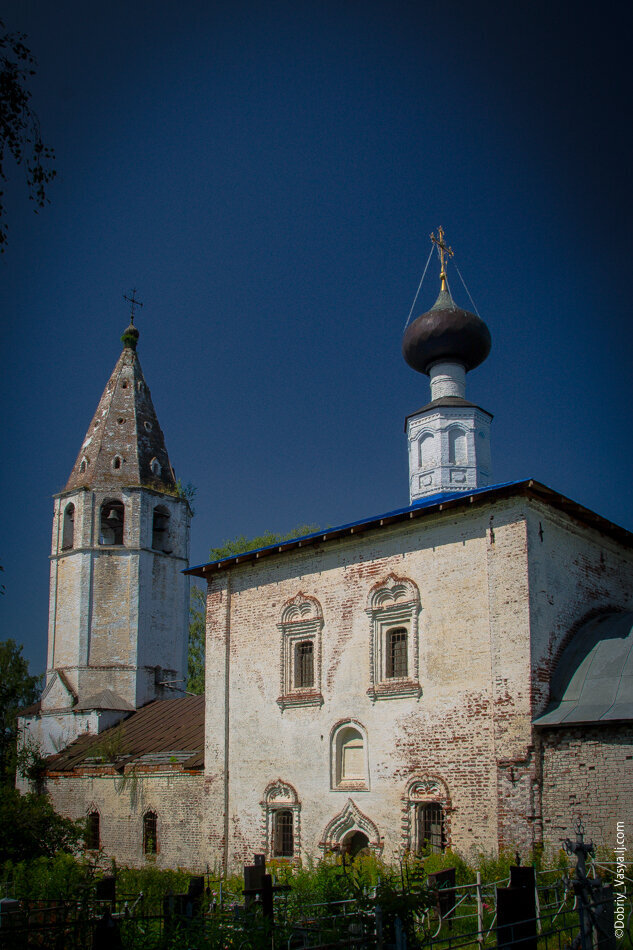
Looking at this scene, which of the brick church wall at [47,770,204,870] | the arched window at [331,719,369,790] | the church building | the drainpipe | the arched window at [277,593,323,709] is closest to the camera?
the church building

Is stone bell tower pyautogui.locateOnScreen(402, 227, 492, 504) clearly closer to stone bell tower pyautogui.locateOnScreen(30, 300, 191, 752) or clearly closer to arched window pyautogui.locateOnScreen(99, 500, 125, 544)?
stone bell tower pyautogui.locateOnScreen(30, 300, 191, 752)

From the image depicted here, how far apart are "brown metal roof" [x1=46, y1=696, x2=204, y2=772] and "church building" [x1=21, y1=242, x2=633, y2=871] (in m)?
0.07

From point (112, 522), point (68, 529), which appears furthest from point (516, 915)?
point (68, 529)

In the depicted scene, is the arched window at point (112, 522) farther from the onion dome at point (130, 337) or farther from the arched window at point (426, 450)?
the arched window at point (426, 450)

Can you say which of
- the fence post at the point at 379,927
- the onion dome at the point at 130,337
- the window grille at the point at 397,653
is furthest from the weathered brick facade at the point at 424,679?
the onion dome at the point at 130,337

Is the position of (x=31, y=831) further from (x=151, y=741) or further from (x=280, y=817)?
(x=280, y=817)

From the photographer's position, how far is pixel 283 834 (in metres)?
14.1

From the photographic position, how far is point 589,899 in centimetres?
627

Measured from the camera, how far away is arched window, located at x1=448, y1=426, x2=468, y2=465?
18.1 metres

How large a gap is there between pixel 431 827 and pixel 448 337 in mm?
10049

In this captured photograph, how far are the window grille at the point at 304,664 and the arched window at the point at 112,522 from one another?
9.07m

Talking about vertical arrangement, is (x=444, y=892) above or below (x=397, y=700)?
below

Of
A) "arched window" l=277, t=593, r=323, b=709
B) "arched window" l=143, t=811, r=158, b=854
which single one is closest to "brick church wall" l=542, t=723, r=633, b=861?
"arched window" l=277, t=593, r=323, b=709

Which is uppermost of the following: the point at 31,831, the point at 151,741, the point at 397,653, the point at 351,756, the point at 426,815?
the point at 397,653
